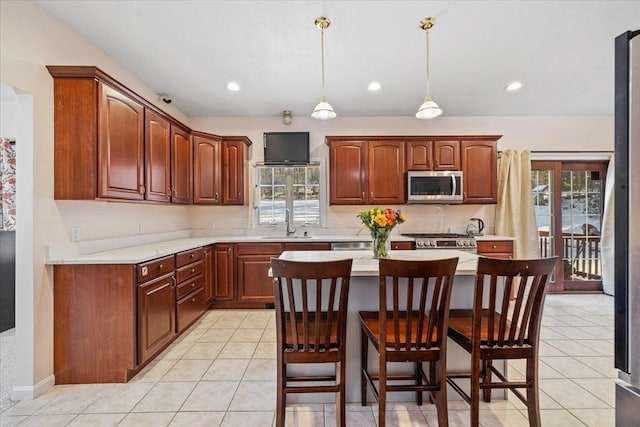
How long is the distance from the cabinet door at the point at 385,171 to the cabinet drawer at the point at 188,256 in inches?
93.2

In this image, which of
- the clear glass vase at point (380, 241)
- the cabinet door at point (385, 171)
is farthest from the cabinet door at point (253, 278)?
the clear glass vase at point (380, 241)

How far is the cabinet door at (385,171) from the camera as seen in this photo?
13.5 feet

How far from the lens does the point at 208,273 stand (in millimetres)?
3699

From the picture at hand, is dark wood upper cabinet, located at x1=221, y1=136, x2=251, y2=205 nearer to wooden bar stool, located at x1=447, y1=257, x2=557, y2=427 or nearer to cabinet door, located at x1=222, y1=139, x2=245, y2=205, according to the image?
cabinet door, located at x1=222, y1=139, x2=245, y2=205

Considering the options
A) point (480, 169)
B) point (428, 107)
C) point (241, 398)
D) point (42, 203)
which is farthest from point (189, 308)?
point (480, 169)

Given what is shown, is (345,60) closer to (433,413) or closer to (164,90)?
(164,90)

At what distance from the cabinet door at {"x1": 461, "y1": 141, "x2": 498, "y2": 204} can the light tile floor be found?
6.58 ft

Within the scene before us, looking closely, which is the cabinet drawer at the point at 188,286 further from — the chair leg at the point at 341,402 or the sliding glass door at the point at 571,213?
the sliding glass door at the point at 571,213

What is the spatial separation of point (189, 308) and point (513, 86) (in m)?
4.69

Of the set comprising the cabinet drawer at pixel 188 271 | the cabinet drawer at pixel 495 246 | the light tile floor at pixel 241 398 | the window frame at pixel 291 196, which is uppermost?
the window frame at pixel 291 196

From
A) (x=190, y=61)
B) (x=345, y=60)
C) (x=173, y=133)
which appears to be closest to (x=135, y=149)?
(x=173, y=133)

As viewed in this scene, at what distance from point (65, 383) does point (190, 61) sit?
303 centimetres

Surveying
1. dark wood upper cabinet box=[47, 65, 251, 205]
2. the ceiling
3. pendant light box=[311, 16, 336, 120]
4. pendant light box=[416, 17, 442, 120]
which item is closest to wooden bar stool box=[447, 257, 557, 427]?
pendant light box=[416, 17, 442, 120]

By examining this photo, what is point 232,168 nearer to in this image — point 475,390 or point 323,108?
point 323,108
